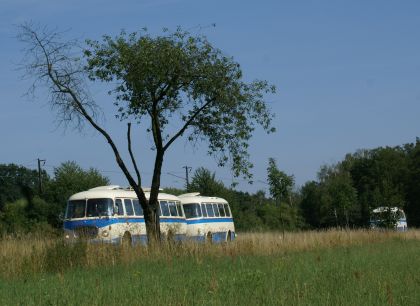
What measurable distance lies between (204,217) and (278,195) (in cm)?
588

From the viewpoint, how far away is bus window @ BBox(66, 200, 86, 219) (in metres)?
29.8

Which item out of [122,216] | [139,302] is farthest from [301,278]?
[122,216]

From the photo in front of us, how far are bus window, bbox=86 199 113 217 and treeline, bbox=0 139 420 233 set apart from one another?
2093mm

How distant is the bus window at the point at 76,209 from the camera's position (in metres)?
29.8

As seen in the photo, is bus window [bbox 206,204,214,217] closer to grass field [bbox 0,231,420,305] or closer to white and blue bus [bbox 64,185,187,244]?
white and blue bus [bbox 64,185,187,244]

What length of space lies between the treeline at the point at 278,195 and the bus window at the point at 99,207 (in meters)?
2.09

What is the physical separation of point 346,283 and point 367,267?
351 cm

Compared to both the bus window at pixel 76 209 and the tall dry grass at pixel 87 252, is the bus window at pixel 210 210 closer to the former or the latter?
the bus window at pixel 76 209

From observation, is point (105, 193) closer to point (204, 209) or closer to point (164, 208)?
point (164, 208)

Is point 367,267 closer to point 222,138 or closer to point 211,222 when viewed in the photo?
point 222,138

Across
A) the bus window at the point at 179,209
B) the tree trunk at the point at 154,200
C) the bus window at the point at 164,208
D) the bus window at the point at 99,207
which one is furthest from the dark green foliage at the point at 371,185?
the tree trunk at the point at 154,200

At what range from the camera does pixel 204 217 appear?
40312mm

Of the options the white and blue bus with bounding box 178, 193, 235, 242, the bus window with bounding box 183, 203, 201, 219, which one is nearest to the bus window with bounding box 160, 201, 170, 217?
the white and blue bus with bounding box 178, 193, 235, 242

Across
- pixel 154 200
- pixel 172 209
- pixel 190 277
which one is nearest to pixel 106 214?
pixel 154 200
